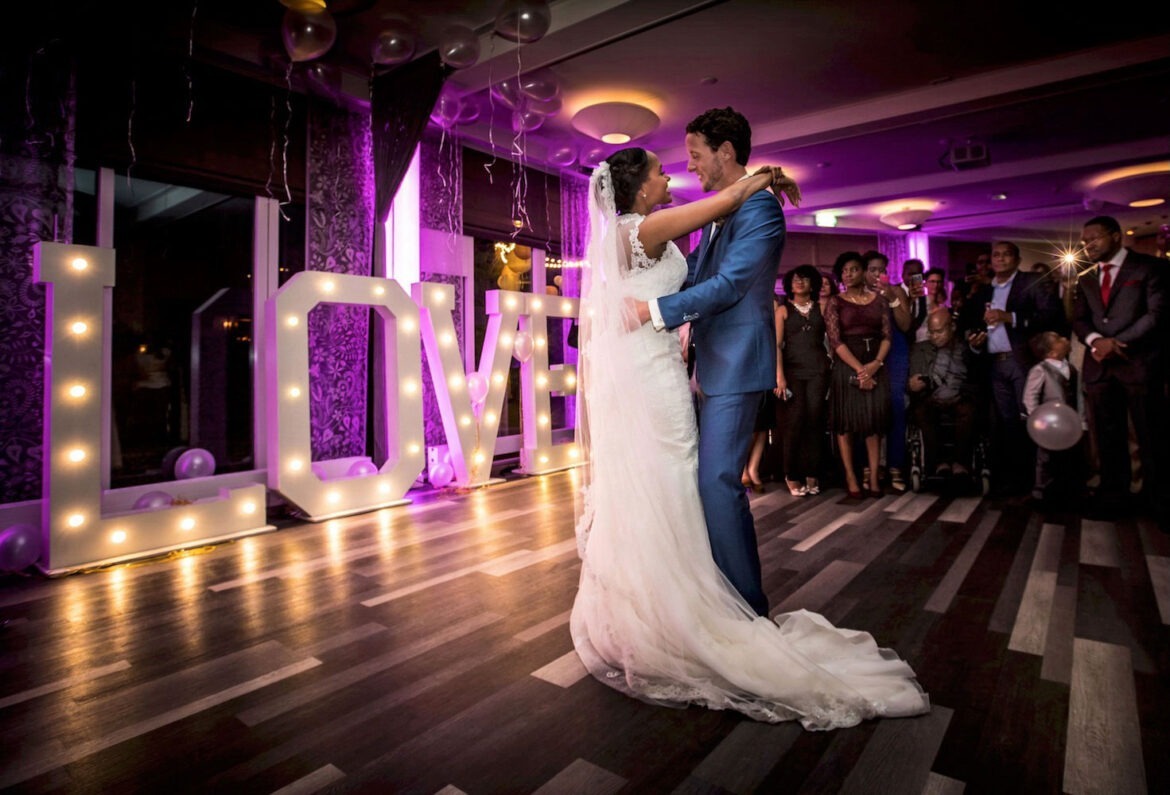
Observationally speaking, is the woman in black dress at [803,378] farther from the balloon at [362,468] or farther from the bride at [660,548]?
the balloon at [362,468]

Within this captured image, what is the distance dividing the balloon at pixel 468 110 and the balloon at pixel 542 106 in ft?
1.54

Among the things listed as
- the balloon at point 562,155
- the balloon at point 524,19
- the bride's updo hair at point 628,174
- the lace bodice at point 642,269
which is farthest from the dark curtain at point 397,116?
the lace bodice at point 642,269

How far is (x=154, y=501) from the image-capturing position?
3625 mm

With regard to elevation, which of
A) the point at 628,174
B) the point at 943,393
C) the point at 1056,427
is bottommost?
the point at 1056,427

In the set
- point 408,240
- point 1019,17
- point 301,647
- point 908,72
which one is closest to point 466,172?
point 408,240

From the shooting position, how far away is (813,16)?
4.55 metres

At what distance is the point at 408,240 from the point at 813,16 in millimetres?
3509

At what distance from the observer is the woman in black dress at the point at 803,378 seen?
15.9ft

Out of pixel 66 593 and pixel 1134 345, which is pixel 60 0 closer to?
pixel 66 593

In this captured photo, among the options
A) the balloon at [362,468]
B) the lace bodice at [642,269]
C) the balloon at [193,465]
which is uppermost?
the lace bodice at [642,269]

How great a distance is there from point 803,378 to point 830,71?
2.76 meters

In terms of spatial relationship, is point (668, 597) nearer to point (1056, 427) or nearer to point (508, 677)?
point (508, 677)

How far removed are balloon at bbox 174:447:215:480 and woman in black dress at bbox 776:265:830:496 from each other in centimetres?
402

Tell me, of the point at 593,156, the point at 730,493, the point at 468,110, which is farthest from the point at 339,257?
the point at 730,493
